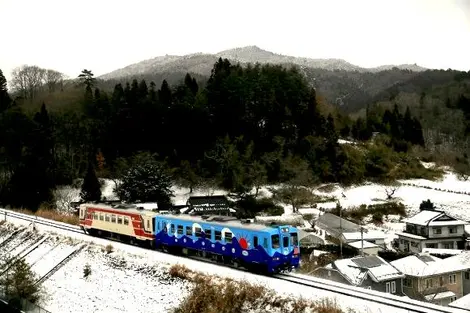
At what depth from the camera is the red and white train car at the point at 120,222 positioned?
73.2 feet

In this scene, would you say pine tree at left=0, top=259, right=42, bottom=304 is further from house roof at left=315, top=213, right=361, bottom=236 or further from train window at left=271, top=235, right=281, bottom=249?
house roof at left=315, top=213, right=361, bottom=236

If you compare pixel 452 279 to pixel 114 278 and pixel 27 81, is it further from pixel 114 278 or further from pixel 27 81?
pixel 27 81

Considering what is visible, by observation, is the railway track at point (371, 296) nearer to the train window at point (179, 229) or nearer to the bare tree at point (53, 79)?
the train window at point (179, 229)

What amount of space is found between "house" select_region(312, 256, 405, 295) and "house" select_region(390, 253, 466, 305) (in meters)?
1.36

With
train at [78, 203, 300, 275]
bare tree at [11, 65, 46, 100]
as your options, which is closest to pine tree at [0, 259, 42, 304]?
train at [78, 203, 300, 275]

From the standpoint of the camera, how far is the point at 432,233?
121 feet

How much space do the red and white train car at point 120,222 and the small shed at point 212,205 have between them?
10.4 metres

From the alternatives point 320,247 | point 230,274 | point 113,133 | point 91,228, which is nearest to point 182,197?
point 113,133

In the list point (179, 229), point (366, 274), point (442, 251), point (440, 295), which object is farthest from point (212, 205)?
point (179, 229)

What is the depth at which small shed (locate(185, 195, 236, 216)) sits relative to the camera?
3691cm

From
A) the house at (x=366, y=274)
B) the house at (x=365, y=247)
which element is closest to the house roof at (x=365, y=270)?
the house at (x=366, y=274)

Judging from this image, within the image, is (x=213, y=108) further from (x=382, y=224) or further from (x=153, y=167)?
(x=382, y=224)

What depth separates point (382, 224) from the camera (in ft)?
136

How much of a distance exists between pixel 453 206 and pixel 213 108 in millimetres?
24380
